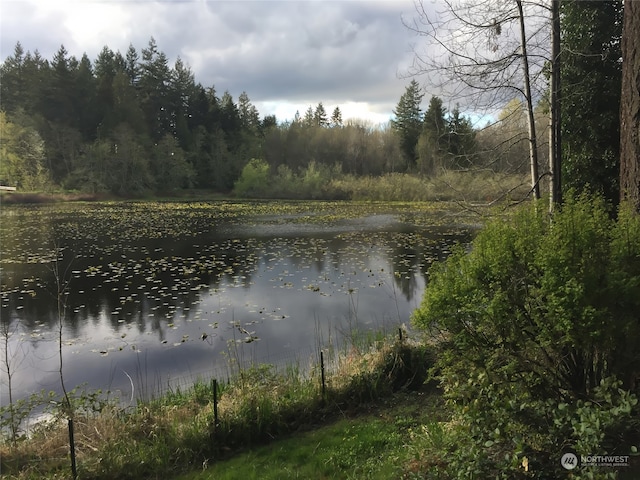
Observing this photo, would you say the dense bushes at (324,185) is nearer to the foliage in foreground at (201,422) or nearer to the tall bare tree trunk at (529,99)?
the tall bare tree trunk at (529,99)

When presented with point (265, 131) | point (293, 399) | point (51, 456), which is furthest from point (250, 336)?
point (265, 131)

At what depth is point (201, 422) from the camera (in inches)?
175

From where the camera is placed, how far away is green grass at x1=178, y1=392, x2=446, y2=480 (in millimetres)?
3637

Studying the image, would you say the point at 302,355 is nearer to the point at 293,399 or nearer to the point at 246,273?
the point at 293,399

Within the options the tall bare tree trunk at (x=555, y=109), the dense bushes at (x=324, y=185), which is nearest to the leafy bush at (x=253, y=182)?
the dense bushes at (x=324, y=185)

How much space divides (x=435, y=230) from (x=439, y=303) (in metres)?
19.7

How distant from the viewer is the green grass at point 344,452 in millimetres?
3637

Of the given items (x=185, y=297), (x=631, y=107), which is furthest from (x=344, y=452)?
(x=185, y=297)

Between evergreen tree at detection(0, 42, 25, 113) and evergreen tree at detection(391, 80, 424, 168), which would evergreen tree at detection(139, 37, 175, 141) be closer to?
evergreen tree at detection(0, 42, 25, 113)

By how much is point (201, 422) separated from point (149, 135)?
55683 mm

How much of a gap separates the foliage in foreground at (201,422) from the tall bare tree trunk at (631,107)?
3092 mm

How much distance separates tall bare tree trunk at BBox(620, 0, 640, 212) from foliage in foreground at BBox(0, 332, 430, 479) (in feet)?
10.1

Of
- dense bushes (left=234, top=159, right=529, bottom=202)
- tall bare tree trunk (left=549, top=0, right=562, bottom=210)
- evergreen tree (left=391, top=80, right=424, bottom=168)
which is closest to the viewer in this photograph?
tall bare tree trunk (left=549, top=0, right=562, bottom=210)

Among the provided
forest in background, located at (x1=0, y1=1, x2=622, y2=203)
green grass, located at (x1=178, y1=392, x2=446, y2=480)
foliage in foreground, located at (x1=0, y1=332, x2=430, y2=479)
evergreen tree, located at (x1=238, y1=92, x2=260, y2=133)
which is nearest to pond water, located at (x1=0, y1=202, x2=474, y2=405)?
foliage in foreground, located at (x1=0, y1=332, x2=430, y2=479)
